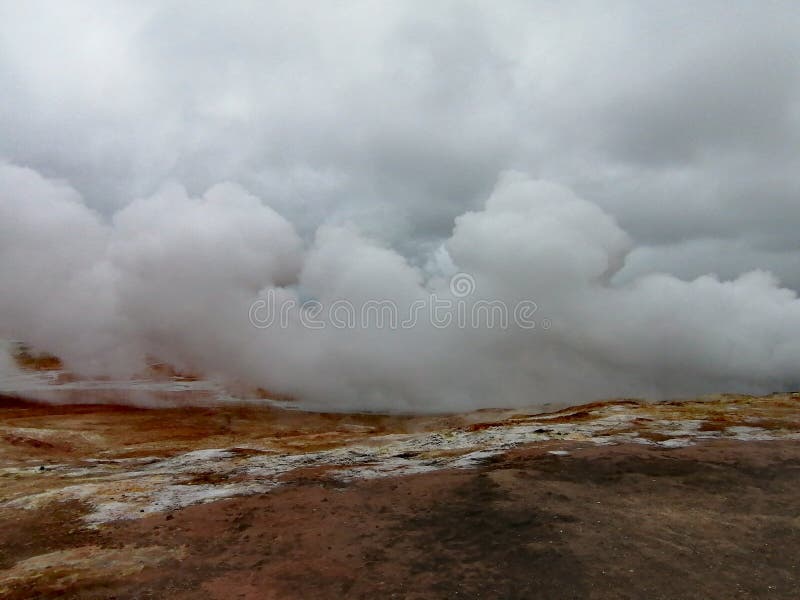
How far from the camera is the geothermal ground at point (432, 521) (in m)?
13.2

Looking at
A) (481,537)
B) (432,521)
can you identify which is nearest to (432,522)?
(432,521)

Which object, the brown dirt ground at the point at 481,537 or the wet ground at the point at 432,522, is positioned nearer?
the brown dirt ground at the point at 481,537

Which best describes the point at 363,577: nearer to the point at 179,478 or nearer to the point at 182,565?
the point at 182,565

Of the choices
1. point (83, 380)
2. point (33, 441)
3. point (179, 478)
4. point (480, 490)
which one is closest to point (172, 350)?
point (83, 380)

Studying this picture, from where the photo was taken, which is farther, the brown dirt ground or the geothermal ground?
the geothermal ground

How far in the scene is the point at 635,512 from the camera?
17.1 m

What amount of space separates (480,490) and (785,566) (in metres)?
9.40

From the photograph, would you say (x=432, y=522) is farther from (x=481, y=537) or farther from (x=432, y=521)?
(x=481, y=537)

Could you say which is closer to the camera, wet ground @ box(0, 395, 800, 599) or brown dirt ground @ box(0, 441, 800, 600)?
brown dirt ground @ box(0, 441, 800, 600)

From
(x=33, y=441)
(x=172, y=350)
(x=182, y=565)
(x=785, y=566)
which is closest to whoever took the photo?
(x=785, y=566)

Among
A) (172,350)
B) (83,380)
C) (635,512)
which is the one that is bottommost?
(635,512)

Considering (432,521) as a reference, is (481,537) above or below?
below

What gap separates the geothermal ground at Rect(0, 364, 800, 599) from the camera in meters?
13.2

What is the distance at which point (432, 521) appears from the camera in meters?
17.2
